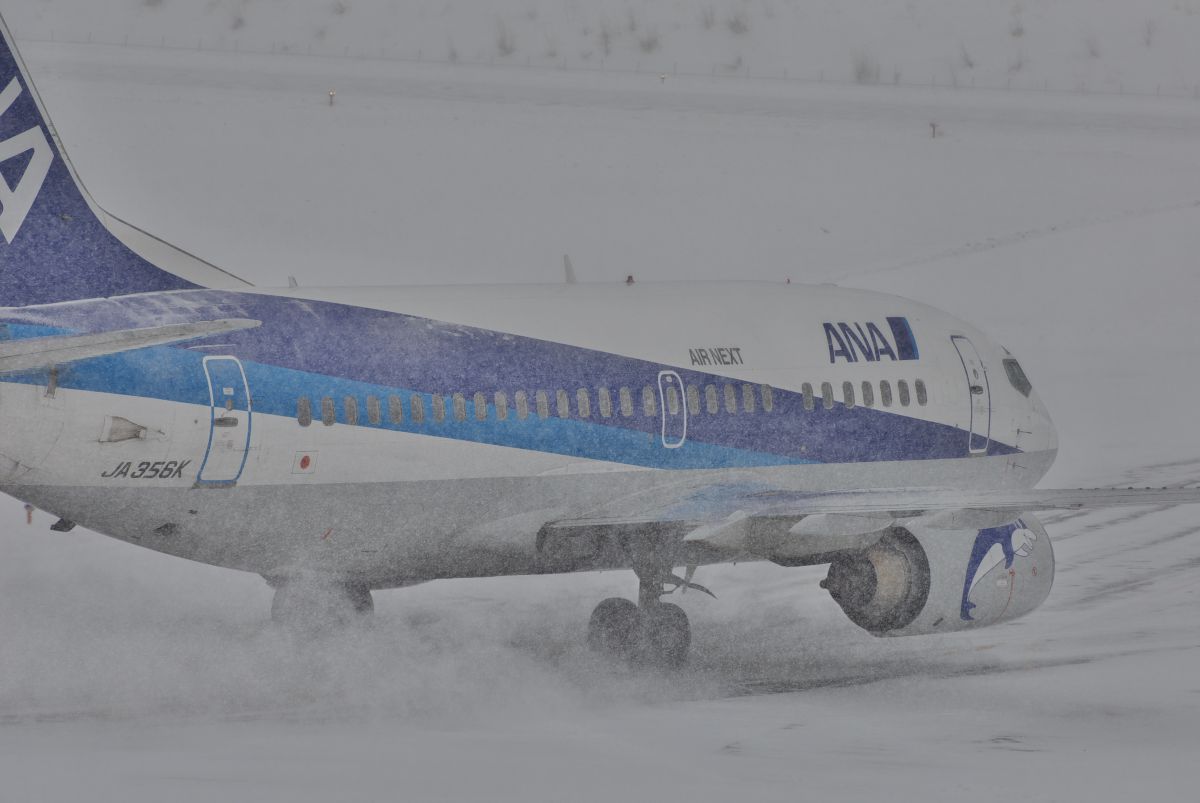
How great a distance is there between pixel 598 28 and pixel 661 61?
9.23ft

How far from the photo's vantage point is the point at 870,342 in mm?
25984

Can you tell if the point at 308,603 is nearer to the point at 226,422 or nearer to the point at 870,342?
the point at 226,422

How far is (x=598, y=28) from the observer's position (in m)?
62.0

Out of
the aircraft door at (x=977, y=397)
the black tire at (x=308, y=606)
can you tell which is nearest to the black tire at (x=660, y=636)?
the black tire at (x=308, y=606)

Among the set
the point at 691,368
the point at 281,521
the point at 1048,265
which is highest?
the point at 1048,265

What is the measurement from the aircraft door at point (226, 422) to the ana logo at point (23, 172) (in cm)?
252

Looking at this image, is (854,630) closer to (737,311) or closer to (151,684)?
(737,311)

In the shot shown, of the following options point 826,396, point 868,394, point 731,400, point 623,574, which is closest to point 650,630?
point 731,400

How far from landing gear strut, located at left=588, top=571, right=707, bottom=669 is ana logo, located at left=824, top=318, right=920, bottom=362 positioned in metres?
4.02

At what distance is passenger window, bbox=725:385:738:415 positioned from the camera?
24547 millimetres

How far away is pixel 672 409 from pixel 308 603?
16.6 ft

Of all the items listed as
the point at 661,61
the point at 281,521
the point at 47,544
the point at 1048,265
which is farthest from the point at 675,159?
the point at 281,521

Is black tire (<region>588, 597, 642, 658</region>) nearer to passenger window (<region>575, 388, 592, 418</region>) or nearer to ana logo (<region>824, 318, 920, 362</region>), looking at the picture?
passenger window (<region>575, 388, 592, 418</region>)

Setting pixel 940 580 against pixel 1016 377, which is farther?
pixel 1016 377
